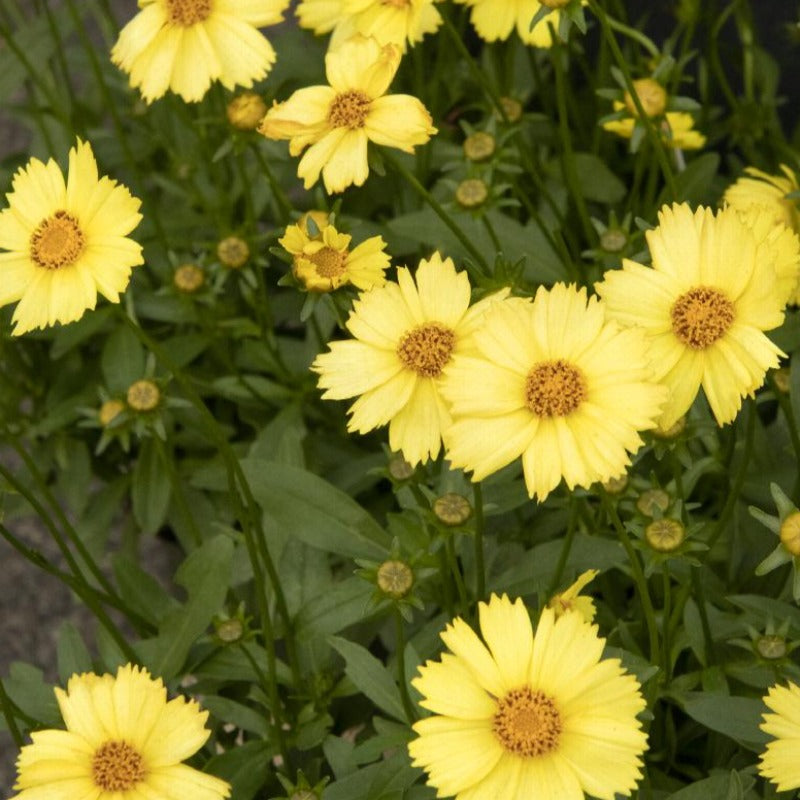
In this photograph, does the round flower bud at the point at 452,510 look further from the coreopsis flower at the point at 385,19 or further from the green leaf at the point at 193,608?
the coreopsis flower at the point at 385,19

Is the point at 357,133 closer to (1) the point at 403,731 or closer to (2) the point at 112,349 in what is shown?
(1) the point at 403,731

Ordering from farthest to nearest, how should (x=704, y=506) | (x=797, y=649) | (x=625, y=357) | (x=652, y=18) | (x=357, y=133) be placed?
(x=652, y=18)
(x=704, y=506)
(x=797, y=649)
(x=357, y=133)
(x=625, y=357)

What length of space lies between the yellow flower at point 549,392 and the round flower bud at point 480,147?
35 cm

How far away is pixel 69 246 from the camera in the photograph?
821 mm

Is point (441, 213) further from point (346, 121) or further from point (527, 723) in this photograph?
point (527, 723)

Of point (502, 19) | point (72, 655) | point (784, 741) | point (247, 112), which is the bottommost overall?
point (784, 741)

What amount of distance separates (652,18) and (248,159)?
1.82 feet

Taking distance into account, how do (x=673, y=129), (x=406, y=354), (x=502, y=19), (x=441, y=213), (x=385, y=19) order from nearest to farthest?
(x=406, y=354), (x=441, y=213), (x=385, y=19), (x=502, y=19), (x=673, y=129)

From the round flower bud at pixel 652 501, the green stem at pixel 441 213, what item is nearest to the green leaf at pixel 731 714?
the round flower bud at pixel 652 501

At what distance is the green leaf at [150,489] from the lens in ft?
4.05

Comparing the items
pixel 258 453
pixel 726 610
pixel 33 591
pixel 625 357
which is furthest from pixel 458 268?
pixel 33 591

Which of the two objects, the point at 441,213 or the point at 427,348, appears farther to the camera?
the point at 441,213

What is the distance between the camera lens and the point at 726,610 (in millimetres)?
1011

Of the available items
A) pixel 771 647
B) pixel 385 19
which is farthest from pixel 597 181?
pixel 771 647
